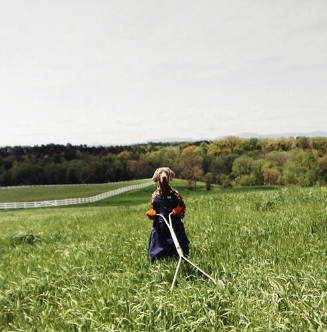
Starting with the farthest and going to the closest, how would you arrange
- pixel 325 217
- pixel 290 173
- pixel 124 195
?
pixel 290 173 → pixel 124 195 → pixel 325 217

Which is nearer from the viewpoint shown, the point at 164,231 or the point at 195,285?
the point at 195,285

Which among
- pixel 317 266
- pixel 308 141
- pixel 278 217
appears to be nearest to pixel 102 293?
pixel 317 266

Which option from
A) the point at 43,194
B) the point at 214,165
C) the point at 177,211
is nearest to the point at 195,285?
the point at 177,211

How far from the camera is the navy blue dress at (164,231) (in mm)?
4797

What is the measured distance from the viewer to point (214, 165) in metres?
85.9

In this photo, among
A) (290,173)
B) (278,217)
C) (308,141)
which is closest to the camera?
(278,217)

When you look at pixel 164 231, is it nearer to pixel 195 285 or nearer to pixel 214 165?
pixel 195 285

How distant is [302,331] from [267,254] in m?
1.69

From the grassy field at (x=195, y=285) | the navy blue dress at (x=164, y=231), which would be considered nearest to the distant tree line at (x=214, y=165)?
the grassy field at (x=195, y=285)

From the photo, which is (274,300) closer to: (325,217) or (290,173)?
(325,217)

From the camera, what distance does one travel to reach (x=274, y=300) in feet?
9.76

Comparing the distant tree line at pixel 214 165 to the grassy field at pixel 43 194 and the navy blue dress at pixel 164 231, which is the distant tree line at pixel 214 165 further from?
the navy blue dress at pixel 164 231

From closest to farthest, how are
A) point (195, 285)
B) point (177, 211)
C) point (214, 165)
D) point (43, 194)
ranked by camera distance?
point (195, 285)
point (177, 211)
point (43, 194)
point (214, 165)

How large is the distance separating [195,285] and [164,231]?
1467 mm
